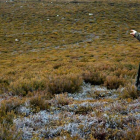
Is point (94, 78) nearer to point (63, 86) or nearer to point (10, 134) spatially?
point (63, 86)

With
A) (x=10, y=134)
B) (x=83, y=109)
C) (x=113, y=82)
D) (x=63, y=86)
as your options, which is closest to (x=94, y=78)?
(x=113, y=82)

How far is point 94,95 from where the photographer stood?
643cm

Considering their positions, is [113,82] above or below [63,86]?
below

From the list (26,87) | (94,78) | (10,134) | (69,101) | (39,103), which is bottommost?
(94,78)

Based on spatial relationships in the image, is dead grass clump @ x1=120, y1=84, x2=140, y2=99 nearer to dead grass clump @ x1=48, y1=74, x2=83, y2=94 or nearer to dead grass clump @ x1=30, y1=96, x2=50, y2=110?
dead grass clump @ x1=48, y1=74, x2=83, y2=94

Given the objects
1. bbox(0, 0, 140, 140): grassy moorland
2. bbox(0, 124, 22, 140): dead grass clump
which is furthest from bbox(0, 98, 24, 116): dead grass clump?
bbox(0, 124, 22, 140): dead grass clump

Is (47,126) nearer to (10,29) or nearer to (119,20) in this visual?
(10,29)

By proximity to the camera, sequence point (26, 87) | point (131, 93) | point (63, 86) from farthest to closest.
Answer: point (26, 87)
point (63, 86)
point (131, 93)

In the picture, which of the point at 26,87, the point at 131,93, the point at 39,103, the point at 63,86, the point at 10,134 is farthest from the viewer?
the point at 26,87

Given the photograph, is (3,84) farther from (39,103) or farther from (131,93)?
(131,93)

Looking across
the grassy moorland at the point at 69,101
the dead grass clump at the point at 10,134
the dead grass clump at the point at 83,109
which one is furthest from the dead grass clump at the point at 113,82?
the dead grass clump at the point at 10,134

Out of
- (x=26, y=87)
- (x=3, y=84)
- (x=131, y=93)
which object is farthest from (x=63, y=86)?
(x=3, y=84)

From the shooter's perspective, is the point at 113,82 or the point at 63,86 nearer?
the point at 63,86

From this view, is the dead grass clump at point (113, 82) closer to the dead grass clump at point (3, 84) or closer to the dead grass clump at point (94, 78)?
the dead grass clump at point (94, 78)
